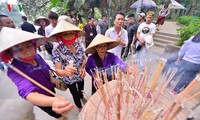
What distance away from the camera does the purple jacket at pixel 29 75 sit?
39.0 inches

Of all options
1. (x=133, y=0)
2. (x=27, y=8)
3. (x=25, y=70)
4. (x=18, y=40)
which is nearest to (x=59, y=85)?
(x=25, y=70)

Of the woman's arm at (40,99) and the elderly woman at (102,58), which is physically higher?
the woman's arm at (40,99)

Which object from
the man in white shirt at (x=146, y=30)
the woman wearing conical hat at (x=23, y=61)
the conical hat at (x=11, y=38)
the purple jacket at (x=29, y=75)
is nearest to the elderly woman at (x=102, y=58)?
the purple jacket at (x=29, y=75)

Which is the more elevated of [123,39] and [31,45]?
[31,45]

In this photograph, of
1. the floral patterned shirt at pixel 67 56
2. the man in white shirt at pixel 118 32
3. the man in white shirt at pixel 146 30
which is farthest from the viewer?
the man in white shirt at pixel 146 30

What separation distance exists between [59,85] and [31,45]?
0.74m

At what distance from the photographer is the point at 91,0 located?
9.69 meters

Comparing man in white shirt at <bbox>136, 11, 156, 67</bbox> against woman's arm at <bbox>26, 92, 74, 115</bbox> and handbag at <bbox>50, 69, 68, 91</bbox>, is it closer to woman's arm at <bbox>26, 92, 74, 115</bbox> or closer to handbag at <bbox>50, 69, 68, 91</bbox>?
handbag at <bbox>50, 69, 68, 91</bbox>

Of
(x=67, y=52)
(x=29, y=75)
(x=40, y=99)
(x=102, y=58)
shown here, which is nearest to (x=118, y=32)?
(x=102, y=58)

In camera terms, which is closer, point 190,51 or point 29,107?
point 190,51

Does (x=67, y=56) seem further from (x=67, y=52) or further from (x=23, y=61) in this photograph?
(x=23, y=61)

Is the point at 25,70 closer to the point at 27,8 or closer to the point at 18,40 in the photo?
the point at 18,40

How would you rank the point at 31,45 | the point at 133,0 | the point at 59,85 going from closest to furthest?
the point at 31,45
the point at 59,85
the point at 133,0

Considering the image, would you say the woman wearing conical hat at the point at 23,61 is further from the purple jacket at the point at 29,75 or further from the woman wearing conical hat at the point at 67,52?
the woman wearing conical hat at the point at 67,52
